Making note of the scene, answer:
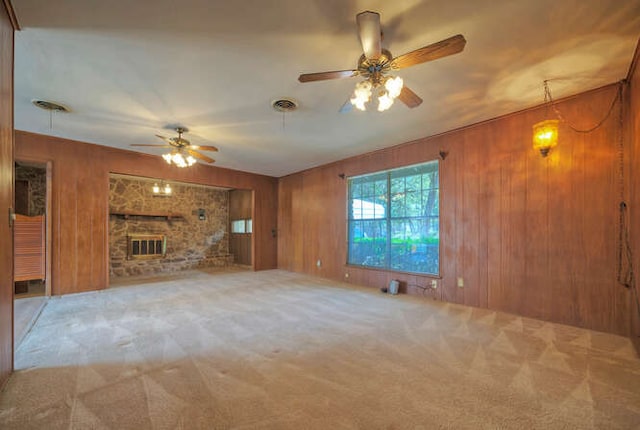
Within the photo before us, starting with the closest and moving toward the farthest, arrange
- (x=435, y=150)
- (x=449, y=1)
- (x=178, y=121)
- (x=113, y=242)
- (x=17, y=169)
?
(x=449, y=1), (x=178, y=121), (x=435, y=150), (x=17, y=169), (x=113, y=242)

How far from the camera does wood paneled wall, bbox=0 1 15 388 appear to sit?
1914 millimetres

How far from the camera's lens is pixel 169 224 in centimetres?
782

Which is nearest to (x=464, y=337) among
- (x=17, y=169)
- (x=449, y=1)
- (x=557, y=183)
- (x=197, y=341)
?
(x=557, y=183)

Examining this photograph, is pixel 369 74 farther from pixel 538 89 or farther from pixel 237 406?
pixel 237 406

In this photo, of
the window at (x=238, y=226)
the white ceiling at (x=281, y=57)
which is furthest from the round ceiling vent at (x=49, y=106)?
the window at (x=238, y=226)

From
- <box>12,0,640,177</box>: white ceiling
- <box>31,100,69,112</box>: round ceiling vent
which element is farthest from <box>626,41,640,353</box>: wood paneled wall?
<box>31,100,69,112</box>: round ceiling vent

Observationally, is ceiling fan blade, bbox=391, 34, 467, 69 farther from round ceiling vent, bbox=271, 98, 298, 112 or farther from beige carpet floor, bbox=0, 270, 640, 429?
beige carpet floor, bbox=0, 270, 640, 429

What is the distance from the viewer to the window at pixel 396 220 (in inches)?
183

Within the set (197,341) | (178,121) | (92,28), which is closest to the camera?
(92,28)

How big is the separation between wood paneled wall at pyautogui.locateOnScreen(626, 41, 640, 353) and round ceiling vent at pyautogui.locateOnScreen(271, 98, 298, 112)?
11.3 ft

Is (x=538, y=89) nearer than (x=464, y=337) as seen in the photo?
No

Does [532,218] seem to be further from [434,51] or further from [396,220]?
[434,51]

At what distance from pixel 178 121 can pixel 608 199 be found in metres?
5.61

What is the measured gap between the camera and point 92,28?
2139 millimetres
